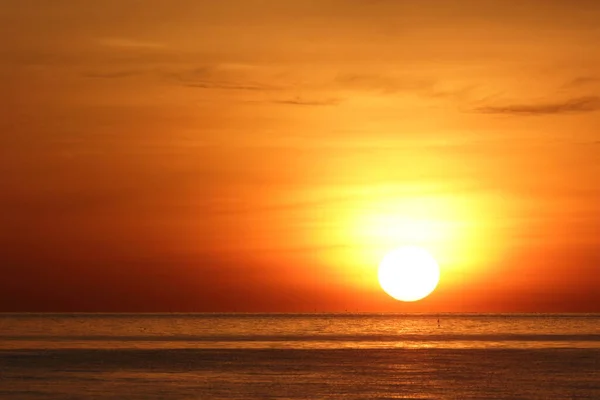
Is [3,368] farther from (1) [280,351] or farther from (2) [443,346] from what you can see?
(2) [443,346]

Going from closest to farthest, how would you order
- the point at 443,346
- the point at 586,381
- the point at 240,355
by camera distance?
the point at 586,381 < the point at 240,355 < the point at 443,346

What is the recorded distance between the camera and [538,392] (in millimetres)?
42594

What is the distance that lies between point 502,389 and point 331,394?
7.43 metres

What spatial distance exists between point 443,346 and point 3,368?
1430 inches

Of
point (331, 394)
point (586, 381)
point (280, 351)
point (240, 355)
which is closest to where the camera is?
point (331, 394)

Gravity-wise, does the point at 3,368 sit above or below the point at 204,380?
above

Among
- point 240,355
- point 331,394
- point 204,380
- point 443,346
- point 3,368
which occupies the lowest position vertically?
point 331,394

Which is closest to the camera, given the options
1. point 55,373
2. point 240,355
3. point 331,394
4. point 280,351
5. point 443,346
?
point 331,394

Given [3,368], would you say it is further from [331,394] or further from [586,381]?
[586,381]

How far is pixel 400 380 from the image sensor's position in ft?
156

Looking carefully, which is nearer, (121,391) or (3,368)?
(121,391)

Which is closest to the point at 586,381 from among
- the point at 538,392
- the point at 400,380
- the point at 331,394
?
the point at 538,392

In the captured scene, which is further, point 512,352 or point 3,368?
point 512,352

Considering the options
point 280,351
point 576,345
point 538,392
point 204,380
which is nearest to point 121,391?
point 204,380
